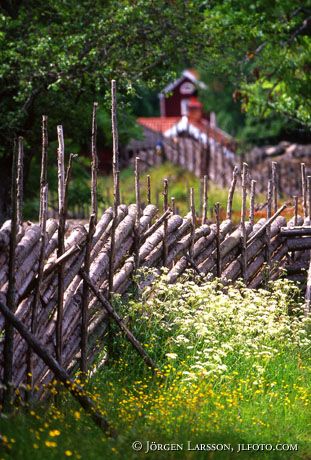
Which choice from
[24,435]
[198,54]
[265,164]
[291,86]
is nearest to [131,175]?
[265,164]

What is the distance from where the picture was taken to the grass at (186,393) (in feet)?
20.6

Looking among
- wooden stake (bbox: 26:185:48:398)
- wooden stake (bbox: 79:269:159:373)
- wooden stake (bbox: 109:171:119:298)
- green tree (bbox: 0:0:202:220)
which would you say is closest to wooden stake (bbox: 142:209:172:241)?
wooden stake (bbox: 109:171:119:298)

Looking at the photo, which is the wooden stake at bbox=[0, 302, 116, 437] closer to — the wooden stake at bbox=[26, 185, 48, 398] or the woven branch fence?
the woven branch fence

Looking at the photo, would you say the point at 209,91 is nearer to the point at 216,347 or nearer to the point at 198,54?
the point at 198,54

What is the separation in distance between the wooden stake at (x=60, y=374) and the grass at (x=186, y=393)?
9 cm

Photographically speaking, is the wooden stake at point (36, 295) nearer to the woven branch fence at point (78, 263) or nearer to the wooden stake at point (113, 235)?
the woven branch fence at point (78, 263)

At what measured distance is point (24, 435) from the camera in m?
5.93

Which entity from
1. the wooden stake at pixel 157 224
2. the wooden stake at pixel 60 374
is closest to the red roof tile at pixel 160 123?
the wooden stake at pixel 157 224

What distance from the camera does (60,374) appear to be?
7031mm

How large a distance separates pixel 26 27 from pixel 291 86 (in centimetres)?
649

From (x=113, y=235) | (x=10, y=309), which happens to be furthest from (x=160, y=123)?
(x=10, y=309)

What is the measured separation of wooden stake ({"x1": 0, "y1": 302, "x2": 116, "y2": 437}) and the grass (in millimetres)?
89

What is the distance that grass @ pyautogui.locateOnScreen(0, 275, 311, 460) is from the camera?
6.29m

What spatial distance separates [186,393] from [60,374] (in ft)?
3.90
